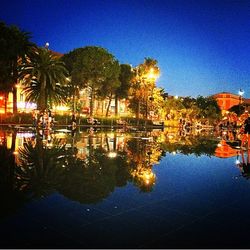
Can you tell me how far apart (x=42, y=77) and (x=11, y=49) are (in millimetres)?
6664

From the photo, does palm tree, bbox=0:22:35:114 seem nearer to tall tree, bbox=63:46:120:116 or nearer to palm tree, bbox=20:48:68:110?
palm tree, bbox=20:48:68:110

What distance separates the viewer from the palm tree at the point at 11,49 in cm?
3756

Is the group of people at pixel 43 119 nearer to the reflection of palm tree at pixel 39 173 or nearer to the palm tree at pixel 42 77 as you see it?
the palm tree at pixel 42 77

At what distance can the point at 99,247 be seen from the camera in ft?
11.6

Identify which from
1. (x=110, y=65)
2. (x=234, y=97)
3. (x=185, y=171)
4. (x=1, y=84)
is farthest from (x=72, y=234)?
(x=234, y=97)

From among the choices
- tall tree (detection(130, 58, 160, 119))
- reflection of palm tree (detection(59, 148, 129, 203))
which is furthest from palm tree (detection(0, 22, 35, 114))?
reflection of palm tree (detection(59, 148, 129, 203))

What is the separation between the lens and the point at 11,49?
3850cm

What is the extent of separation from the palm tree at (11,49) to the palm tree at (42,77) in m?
1.64

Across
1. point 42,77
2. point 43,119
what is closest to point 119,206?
point 43,119

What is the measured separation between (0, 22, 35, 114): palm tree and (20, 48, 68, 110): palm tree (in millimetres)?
1637

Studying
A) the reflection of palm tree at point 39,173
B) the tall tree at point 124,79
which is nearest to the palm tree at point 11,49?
the tall tree at point 124,79

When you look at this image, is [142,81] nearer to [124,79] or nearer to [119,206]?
[124,79]

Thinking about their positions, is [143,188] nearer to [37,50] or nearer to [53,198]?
[53,198]

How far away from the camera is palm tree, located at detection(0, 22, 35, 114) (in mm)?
37562
